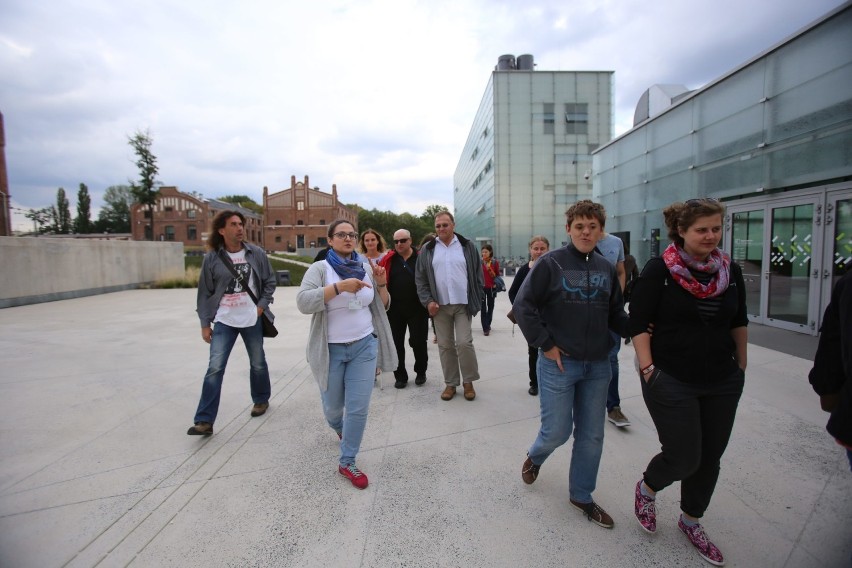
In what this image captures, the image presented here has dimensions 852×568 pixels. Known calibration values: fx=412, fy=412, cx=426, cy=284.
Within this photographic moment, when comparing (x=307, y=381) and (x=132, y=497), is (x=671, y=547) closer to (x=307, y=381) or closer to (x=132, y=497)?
(x=132, y=497)

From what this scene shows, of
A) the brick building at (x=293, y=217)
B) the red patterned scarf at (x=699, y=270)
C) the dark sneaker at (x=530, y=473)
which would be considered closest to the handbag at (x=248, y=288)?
the dark sneaker at (x=530, y=473)

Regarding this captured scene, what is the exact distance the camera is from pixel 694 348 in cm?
206

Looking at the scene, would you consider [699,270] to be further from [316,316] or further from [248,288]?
[248,288]

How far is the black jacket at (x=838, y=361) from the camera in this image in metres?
1.74

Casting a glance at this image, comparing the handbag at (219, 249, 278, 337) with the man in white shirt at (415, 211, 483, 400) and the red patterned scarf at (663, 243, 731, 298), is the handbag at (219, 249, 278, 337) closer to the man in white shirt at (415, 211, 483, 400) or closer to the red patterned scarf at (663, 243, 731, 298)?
the man in white shirt at (415, 211, 483, 400)

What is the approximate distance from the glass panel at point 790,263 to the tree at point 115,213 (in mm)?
102196

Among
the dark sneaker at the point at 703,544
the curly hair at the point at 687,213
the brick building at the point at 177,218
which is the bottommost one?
the dark sneaker at the point at 703,544

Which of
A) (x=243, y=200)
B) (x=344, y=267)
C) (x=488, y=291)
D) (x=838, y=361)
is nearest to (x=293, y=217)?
(x=243, y=200)

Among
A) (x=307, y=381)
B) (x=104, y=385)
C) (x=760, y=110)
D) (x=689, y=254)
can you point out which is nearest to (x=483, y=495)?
(x=689, y=254)

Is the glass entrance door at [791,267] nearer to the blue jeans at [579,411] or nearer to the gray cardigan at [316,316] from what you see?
the blue jeans at [579,411]

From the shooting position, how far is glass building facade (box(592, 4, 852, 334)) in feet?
22.1

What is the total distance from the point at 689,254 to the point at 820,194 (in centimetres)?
723

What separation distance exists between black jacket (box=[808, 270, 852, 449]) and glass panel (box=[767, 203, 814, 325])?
280 inches

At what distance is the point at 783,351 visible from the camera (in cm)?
615
